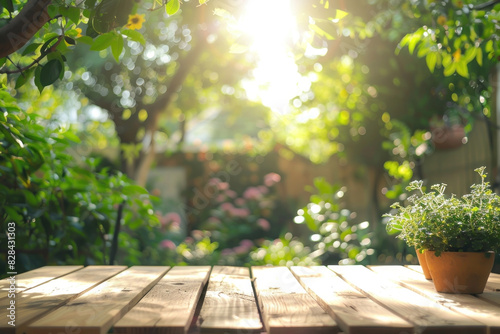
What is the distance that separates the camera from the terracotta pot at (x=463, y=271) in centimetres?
141

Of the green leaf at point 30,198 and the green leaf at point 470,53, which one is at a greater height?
the green leaf at point 470,53

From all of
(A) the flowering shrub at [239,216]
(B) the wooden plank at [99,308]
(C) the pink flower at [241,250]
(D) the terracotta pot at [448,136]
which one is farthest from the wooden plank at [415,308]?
(A) the flowering shrub at [239,216]

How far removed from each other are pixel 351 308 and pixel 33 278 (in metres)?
1.16

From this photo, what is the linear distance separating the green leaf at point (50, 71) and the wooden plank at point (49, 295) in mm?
630

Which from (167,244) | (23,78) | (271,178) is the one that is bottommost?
(167,244)

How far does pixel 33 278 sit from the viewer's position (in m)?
1.75

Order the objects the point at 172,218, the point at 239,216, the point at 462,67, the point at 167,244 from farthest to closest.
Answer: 1. the point at 239,216
2. the point at 172,218
3. the point at 167,244
4. the point at 462,67

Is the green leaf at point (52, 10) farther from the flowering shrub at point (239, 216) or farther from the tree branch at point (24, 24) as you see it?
the flowering shrub at point (239, 216)

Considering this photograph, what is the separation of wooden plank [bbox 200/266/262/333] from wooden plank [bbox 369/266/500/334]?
18.9 inches

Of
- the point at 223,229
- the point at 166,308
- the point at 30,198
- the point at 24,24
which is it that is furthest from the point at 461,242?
the point at 223,229

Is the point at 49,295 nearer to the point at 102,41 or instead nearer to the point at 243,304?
the point at 243,304

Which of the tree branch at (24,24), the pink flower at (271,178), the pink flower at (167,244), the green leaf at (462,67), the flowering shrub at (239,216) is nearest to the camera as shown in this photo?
the tree branch at (24,24)

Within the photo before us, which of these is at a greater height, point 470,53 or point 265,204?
point 470,53

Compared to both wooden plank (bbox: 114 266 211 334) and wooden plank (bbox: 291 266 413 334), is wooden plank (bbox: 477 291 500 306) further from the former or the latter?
wooden plank (bbox: 114 266 211 334)
